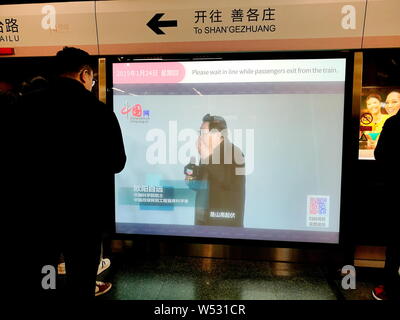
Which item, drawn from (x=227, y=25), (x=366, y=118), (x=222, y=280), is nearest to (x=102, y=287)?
(x=222, y=280)

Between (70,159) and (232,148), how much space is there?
1453 millimetres

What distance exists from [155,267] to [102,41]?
2.45 metres

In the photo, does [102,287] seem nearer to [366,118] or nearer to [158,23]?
[158,23]

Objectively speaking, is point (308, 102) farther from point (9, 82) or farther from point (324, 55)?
point (9, 82)

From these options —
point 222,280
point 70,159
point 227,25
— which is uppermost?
point 227,25

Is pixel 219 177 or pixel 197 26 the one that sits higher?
pixel 197 26

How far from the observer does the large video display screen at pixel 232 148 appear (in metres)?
2.70

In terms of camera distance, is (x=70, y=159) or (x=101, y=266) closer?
(x=70, y=159)

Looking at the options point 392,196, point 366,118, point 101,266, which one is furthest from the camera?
point 366,118

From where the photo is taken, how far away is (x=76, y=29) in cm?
313

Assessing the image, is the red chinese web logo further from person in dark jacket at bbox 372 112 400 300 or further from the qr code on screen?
person in dark jacket at bbox 372 112 400 300

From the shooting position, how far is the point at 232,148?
112 inches

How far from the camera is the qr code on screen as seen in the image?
2.73 metres

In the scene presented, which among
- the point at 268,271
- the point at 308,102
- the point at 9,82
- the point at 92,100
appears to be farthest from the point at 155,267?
the point at 9,82
